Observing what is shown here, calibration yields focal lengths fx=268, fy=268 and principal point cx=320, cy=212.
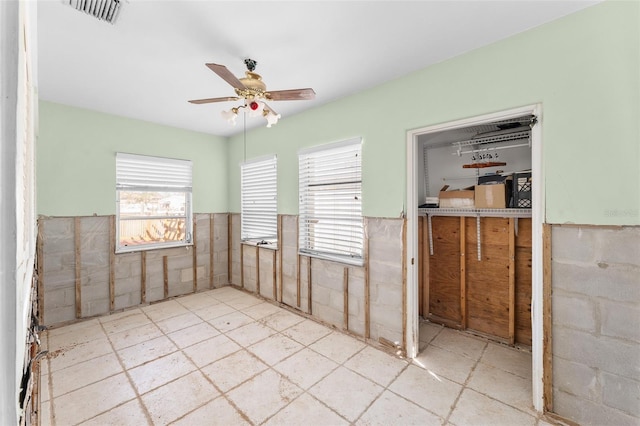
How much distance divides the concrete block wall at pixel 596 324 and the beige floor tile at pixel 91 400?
3408 mm

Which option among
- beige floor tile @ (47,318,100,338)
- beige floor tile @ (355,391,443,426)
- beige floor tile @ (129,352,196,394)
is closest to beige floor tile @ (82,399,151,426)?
beige floor tile @ (129,352,196,394)

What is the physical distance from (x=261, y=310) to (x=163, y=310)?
1.47m

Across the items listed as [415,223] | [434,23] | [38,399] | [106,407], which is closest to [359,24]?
[434,23]

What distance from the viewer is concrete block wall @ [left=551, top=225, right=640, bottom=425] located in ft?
5.73

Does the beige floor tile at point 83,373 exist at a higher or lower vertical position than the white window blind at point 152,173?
lower

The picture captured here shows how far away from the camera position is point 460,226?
132 inches

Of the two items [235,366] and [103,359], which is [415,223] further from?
[103,359]

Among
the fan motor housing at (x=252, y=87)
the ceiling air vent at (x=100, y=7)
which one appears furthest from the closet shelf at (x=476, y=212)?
the ceiling air vent at (x=100, y=7)

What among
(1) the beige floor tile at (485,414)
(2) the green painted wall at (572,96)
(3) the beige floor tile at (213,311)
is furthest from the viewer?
(3) the beige floor tile at (213,311)

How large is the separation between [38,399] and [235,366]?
1513mm

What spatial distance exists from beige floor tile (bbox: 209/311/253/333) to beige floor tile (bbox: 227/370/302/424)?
1.11 meters

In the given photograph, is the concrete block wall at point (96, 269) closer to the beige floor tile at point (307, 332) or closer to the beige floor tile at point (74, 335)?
the beige floor tile at point (74, 335)

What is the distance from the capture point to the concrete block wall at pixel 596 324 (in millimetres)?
1745

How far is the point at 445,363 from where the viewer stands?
8.73 ft
